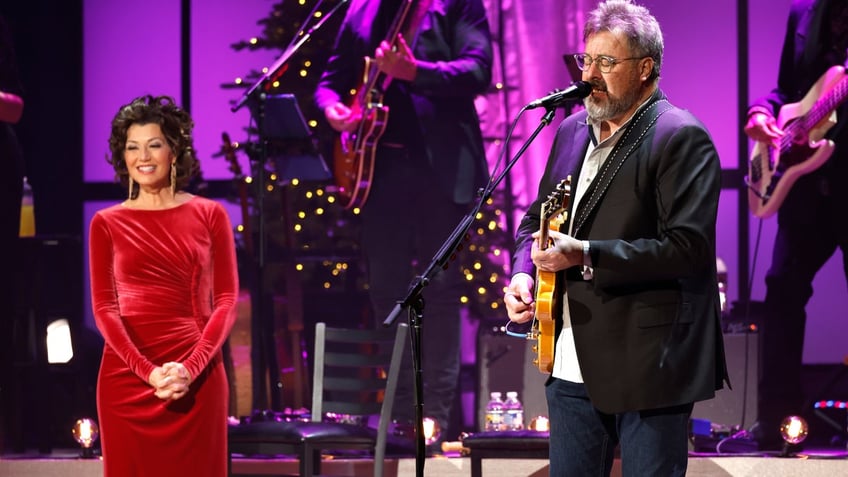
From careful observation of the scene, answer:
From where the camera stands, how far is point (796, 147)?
6.28 meters

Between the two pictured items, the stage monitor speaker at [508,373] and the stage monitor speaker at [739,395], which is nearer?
the stage monitor speaker at [739,395]

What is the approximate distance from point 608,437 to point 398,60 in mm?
3804

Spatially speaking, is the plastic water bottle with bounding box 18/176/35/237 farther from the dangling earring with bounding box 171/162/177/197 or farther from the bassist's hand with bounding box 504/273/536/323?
the bassist's hand with bounding box 504/273/536/323

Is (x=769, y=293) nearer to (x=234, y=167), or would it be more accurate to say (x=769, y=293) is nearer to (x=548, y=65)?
(x=548, y=65)

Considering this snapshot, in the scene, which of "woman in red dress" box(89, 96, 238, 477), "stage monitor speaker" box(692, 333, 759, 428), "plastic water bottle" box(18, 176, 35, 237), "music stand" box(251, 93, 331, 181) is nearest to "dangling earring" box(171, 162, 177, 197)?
"woman in red dress" box(89, 96, 238, 477)

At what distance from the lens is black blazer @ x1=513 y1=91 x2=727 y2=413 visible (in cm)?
270

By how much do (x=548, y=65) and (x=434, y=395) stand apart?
7.19ft

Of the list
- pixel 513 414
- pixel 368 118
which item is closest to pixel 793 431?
pixel 513 414

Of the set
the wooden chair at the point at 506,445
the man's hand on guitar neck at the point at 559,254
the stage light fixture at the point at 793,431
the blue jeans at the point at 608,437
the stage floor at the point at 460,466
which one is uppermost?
the man's hand on guitar neck at the point at 559,254

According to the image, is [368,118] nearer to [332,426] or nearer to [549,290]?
[332,426]

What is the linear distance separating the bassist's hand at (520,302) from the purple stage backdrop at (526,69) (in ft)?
14.5

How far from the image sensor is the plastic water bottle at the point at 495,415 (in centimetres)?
610

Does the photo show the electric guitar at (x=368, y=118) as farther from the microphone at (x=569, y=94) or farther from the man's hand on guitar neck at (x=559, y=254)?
the man's hand on guitar neck at (x=559, y=254)

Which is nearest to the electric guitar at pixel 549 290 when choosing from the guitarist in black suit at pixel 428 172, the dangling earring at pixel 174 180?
the dangling earring at pixel 174 180
